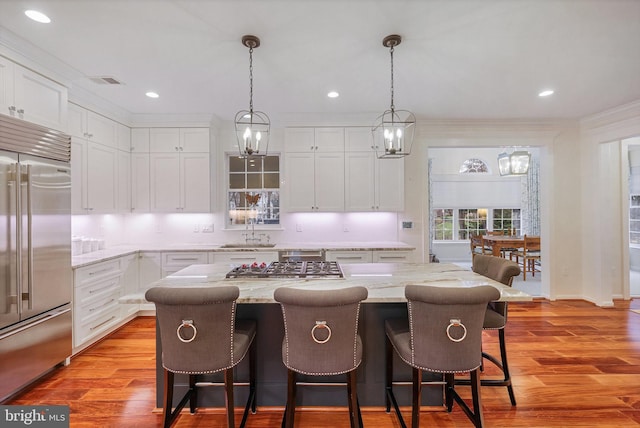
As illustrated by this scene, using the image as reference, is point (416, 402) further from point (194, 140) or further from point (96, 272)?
point (194, 140)

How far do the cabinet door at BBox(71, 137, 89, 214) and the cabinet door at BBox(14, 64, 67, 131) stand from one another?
1.74 feet

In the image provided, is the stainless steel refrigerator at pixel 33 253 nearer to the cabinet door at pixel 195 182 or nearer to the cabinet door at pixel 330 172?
the cabinet door at pixel 195 182

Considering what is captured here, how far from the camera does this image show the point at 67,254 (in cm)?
275

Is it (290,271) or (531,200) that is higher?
(531,200)

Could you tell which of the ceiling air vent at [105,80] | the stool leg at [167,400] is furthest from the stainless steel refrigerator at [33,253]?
the stool leg at [167,400]

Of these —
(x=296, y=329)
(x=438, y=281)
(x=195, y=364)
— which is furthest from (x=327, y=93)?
(x=195, y=364)

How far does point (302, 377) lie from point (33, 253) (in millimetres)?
2308

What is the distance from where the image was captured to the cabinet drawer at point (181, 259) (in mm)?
3986

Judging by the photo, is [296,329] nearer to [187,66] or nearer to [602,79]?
[187,66]

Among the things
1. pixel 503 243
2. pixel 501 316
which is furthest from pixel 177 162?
pixel 503 243

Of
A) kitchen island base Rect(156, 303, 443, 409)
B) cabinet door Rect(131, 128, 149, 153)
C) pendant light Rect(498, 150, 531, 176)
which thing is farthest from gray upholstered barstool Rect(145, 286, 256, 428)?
pendant light Rect(498, 150, 531, 176)

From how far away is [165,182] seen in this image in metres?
4.29

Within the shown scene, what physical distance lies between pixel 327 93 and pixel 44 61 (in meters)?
2.62

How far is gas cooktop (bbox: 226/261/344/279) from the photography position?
2207mm
